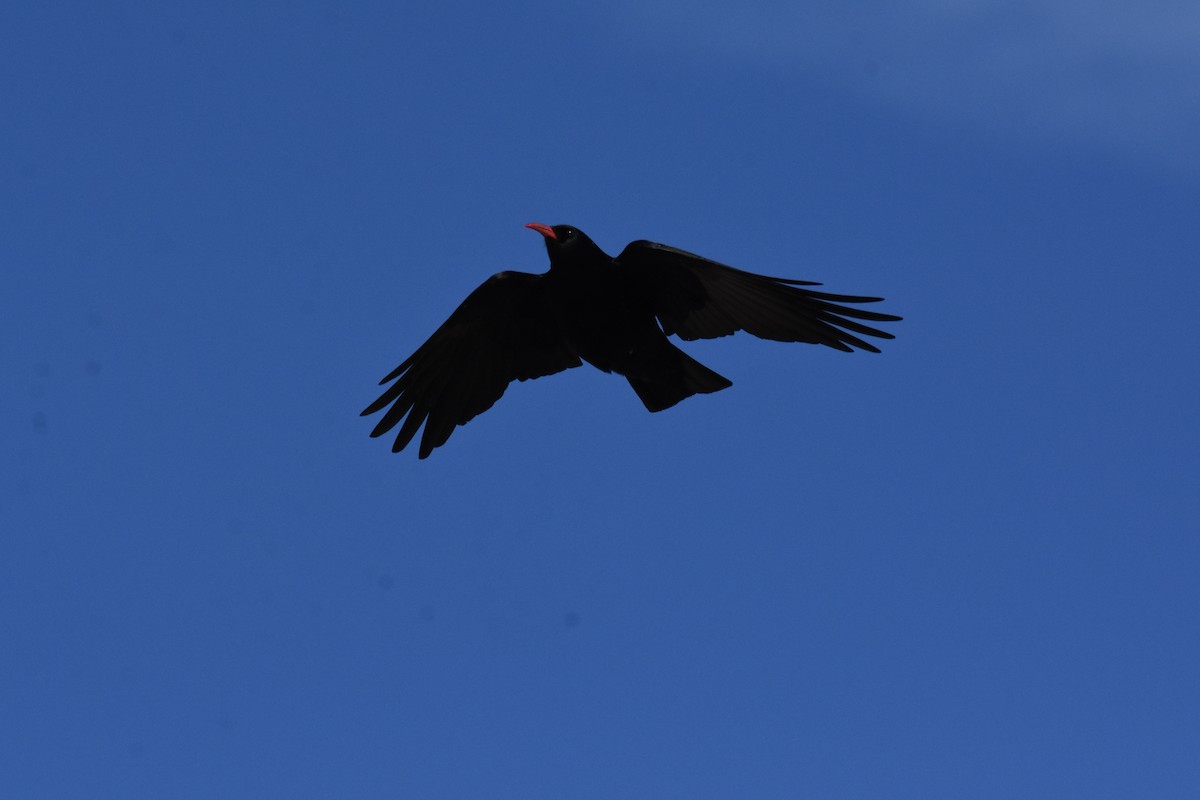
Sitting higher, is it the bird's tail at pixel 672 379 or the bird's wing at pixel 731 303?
the bird's wing at pixel 731 303

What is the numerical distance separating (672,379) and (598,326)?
0.81m

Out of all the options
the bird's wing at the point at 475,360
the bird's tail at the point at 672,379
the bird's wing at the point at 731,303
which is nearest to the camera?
the bird's wing at the point at 731,303

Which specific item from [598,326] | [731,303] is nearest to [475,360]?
[598,326]

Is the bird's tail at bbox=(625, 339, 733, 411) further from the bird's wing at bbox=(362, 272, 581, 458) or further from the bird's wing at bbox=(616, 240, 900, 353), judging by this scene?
the bird's wing at bbox=(362, 272, 581, 458)

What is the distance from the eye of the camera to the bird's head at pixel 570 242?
1147cm

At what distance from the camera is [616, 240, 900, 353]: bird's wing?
36.5 ft

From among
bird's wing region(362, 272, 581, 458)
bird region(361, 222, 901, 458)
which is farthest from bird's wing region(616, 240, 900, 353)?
bird's wing region(362, 272, 581, 458)

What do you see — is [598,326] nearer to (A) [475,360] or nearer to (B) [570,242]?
(B) [570,242]

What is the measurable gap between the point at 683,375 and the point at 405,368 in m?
2.63

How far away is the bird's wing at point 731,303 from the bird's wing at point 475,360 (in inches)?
45.3

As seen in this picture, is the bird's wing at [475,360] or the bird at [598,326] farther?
the bird's wing at [475,360]

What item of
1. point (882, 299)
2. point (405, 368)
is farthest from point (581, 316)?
point (882, 299)

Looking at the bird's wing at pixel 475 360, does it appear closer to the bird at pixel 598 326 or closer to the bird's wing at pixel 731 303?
the bird at pixel 598 326

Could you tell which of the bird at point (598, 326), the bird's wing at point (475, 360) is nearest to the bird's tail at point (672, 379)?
the bird at point (598, 326)
